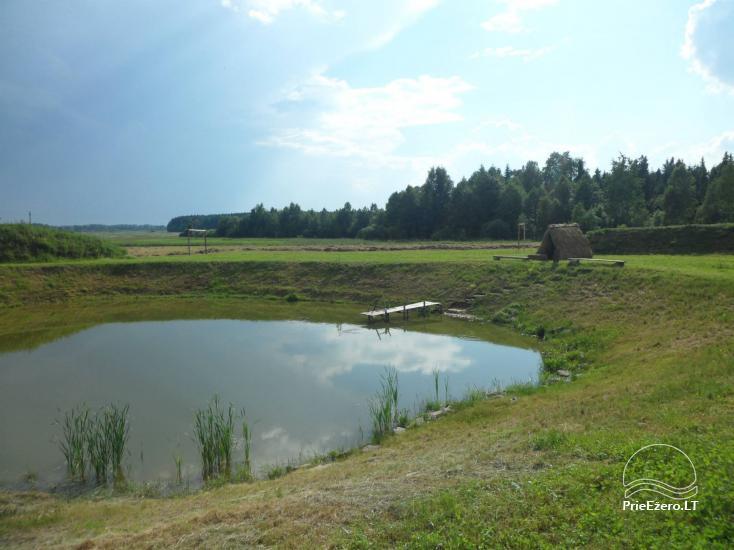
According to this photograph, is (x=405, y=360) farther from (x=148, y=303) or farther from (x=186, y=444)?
(x=148, y=303)

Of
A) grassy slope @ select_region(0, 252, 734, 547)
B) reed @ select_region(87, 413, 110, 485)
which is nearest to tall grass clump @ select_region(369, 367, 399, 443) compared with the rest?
grassy slope @ select_region(0, 252, 734, 547)

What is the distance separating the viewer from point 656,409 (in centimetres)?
910

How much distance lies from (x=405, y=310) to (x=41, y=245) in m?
34.8

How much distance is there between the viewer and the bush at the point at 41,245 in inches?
1626

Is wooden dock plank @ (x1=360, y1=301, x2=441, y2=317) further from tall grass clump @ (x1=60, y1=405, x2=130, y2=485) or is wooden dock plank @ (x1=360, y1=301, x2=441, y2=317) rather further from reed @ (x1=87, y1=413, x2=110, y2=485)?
reed @ (x1=87, y1=413, x2=110, y2=485)

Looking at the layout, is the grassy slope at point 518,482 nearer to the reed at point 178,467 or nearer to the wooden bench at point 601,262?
the reed at point 178,467

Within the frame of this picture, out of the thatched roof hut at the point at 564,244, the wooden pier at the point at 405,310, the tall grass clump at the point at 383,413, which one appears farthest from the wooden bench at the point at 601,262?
the tall grass clump at the point at 383,413

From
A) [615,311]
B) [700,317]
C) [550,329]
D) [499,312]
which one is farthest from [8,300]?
[700,317]

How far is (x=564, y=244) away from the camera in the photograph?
30.1 metres

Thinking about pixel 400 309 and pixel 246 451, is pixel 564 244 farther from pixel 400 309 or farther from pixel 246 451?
pixel 246 451

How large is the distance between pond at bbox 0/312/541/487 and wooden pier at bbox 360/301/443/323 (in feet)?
5.29

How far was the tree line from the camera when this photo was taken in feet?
206

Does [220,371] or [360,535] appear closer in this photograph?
[360,535]

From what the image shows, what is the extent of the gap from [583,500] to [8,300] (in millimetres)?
38842
